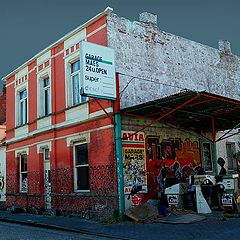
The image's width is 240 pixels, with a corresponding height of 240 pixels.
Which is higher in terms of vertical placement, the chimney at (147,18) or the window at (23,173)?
the chimney at (147,18)

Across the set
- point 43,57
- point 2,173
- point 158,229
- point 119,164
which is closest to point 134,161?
point 119,164

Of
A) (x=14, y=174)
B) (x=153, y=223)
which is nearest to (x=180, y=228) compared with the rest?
(x=153, y=223)

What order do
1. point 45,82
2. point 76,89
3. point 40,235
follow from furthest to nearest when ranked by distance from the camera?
point 45,82 → point 76,89 → point 40,235

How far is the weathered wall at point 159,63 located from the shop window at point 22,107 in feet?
25.8

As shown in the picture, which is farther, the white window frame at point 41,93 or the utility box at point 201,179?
the white window frame at point 41,93

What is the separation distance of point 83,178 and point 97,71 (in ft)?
16.0

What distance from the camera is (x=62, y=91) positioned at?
1795cm

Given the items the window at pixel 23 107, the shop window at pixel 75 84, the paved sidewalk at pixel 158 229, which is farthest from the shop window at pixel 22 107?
the paved sidewalk at pixel 158 229

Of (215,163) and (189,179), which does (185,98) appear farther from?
(215,163)

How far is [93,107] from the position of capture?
1602cm

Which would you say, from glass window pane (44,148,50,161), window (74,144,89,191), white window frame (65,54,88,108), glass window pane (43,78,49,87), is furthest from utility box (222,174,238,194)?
glass window pane (43,78,49,87)

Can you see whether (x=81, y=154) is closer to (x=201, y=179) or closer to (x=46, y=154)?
(x=46, y=154)

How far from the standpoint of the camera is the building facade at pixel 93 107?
619 inches

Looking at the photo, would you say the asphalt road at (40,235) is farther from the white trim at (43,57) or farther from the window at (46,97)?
the white trim at (43,57)
